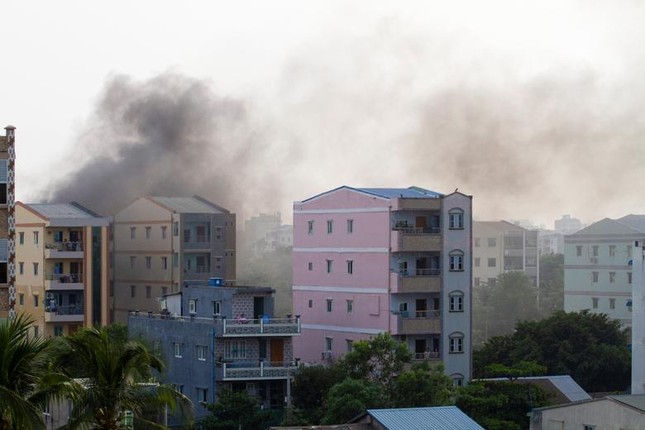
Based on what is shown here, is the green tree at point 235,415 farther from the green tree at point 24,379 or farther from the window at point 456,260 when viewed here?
the green tree at point 24,379

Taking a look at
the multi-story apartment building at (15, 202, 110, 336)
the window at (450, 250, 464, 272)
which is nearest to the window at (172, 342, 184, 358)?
the window at (450, 250, 464, 272)

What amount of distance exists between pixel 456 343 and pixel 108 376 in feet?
106

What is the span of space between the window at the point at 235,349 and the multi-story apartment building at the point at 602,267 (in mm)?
34772

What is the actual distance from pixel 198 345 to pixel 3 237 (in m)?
17.2

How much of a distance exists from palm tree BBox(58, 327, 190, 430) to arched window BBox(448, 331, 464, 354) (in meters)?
31.4

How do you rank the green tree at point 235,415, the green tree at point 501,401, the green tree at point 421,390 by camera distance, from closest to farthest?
1. the green tree at point 235,415
2. the green tree at point 421,390
3. the green tree at point 501,401

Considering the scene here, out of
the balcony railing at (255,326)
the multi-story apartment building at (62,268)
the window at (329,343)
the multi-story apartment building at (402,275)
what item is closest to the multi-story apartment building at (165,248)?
the multi-story apartment building at (62,268)

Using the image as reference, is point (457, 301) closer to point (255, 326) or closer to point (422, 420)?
point (255, 326)

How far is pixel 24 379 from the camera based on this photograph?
19422 millimetres

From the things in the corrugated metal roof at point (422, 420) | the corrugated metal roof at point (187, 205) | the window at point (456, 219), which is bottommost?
the corrugated metal roof at point (422, 420)

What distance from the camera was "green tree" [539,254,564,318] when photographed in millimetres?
109062

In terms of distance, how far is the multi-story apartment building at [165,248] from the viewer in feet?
204

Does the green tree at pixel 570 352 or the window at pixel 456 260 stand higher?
the window at pixel 456 260

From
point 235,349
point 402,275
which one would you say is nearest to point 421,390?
point 235,349
